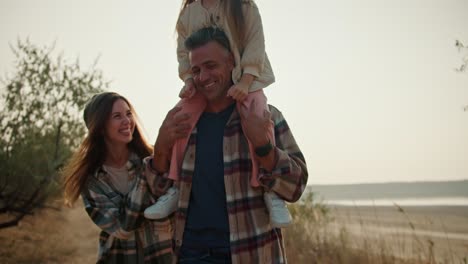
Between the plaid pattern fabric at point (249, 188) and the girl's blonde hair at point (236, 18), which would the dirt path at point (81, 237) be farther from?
the girl's blonde hair at point (236, 18)

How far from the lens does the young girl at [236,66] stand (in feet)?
8.64

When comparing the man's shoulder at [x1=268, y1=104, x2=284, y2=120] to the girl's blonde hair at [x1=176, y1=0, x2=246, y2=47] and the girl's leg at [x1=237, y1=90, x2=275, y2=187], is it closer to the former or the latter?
the girl's leg at [x1=237, y1=90, x2=275, y2=187]

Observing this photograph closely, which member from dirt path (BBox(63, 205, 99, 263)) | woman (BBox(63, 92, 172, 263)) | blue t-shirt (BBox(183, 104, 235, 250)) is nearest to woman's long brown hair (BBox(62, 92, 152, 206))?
woman (BBox(63, 92, 172, 263))

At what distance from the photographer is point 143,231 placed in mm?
3541

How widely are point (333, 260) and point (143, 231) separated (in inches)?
158

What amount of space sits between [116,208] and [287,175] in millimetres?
1722

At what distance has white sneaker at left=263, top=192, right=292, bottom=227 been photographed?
2.31m

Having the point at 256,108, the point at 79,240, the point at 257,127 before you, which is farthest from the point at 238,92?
the point at 79,240

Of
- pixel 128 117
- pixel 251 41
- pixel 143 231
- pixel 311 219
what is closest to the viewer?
pixel 251 41

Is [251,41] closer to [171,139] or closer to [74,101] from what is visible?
[171,139]

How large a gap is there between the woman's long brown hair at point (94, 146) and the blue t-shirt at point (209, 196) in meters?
1.50

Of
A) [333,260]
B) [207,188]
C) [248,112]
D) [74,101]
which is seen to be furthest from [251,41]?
[74,101]

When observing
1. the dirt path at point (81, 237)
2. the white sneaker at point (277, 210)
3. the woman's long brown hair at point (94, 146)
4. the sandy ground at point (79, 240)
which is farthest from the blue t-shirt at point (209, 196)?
the dirt path at point (81, 237)

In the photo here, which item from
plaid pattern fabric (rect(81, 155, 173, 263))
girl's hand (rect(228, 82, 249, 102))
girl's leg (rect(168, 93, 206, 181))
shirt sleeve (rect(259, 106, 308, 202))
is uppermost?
girl's hand (rect(228, 82, 249, 102))
